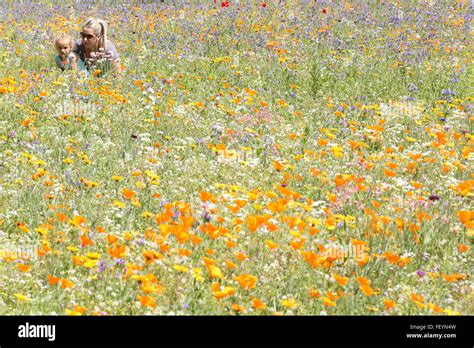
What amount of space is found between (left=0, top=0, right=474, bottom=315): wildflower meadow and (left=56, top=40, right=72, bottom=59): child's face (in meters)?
0.31

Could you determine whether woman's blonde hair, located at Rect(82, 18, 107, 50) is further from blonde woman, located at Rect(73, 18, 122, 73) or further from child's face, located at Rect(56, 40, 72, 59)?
child's face, located at Rect(56, 40, 72, 59)

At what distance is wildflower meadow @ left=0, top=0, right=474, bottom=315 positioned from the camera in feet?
12.5

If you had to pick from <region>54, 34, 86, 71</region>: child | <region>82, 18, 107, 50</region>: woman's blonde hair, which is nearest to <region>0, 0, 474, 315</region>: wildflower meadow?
<region>54, 34, 86, 71</region>: child

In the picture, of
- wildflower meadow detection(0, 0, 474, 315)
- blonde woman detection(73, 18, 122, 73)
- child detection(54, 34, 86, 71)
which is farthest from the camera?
child detection(54, 34, 86, 71)

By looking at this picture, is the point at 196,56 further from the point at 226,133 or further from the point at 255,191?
the point at 255,191

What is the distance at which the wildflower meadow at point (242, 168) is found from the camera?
382cm

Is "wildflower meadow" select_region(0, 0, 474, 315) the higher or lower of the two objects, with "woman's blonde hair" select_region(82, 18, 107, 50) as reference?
lower

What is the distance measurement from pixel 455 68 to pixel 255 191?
6.34 metres

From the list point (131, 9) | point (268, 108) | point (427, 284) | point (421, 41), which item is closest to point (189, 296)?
point (427, 284)

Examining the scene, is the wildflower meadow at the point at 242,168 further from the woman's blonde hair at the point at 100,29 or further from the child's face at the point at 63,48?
the woman's blonde hair at the point at 100,29

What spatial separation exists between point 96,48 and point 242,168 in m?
4.90

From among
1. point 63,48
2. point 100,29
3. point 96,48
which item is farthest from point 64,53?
point 100,29

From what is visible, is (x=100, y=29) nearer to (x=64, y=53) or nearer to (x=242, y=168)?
(x=64, y=53)

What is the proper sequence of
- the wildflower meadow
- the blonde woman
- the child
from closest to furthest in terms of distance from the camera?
the wildflower meadow
the blonde woman
the child
